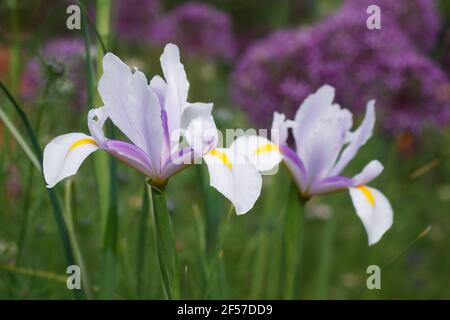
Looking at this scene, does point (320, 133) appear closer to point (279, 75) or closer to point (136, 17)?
point (279, 75)

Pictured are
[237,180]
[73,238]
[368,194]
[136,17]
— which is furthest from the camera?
[136,17]

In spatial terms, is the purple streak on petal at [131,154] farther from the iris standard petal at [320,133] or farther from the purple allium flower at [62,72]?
the purple allium flower at [62,72]

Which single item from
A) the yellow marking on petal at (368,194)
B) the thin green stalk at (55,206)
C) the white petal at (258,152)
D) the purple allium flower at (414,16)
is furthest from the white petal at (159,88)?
the purple allium flower at (414,16)

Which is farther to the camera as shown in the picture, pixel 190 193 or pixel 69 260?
pixel 190 193

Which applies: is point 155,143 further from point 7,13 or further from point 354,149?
point 7,13

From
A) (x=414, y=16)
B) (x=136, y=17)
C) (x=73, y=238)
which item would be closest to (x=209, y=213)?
(x=73, y=238)
